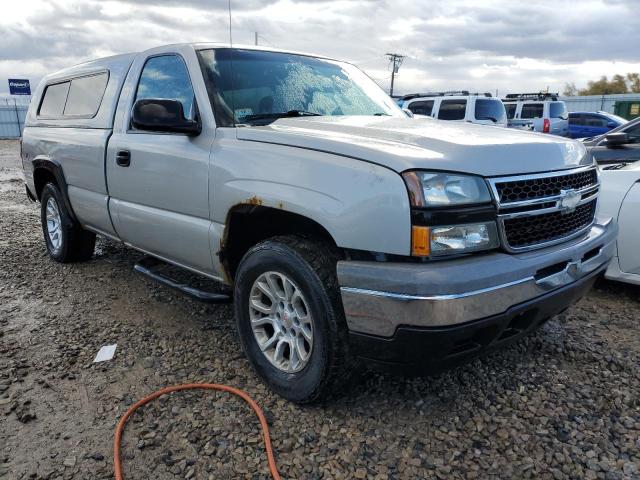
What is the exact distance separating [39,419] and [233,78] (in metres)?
2.18

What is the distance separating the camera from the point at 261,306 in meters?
2.85

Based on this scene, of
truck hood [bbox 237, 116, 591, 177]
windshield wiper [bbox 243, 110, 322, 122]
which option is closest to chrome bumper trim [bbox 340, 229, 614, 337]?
truck hood [bbox 237, 116, 591, 177]

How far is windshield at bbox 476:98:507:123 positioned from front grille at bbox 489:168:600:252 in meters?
11.2

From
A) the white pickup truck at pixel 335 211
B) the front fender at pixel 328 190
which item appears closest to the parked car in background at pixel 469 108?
the white pickup truck at pixel 335 211

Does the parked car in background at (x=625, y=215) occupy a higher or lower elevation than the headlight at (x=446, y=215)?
lower

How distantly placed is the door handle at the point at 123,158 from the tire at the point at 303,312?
135 centimetres

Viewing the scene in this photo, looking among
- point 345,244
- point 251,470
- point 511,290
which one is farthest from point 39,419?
point 511,290

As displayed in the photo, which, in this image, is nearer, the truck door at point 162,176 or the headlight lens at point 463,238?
the headlight lens at point 463,238

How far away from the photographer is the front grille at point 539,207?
2.27m

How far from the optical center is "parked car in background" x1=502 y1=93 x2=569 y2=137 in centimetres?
1634

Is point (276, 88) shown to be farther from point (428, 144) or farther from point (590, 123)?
point (590, 123)

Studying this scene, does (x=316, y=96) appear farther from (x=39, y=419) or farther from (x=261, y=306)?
(x=39, y=419)

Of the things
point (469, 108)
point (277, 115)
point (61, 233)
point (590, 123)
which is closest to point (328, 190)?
point (277, 115)

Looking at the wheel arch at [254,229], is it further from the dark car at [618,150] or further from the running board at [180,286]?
the dark car at [618,150]
